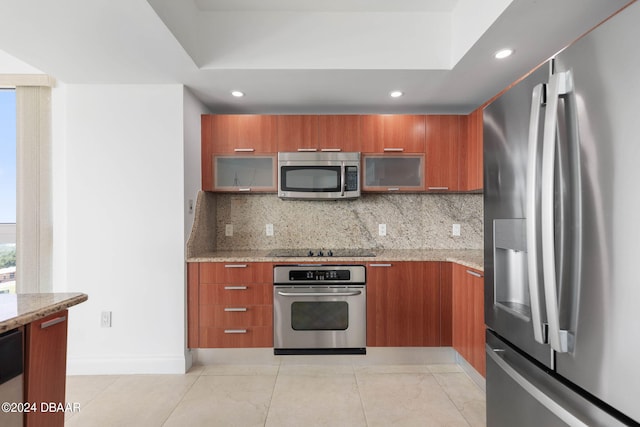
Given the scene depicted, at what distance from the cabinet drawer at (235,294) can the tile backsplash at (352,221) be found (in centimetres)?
64

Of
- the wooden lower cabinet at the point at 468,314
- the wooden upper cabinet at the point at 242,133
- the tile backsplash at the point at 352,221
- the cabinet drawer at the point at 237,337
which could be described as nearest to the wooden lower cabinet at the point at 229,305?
the cabinet drawer at the point at 237,337

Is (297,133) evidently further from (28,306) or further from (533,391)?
(533,391)

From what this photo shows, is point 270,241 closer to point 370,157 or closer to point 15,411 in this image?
point 370,157

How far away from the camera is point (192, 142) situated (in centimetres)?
282

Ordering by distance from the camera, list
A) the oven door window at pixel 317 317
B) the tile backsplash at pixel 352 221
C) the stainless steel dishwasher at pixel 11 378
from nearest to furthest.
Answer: the stainless steel dishwasher at pixel 11 378 → the oven door window at pixel 317 317 → the tile backsplash at pixel 352 221

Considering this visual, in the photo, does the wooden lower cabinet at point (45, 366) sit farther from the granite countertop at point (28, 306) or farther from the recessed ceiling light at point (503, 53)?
the recessed ceiling light at point (503, 53)

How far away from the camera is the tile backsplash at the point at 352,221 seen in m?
3.29

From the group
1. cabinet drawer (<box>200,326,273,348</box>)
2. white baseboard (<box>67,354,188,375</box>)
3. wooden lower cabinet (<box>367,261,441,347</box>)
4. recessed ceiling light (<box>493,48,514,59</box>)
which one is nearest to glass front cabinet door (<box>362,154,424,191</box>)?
wooden lower cabinet (<box>367,261,441,347</box>)

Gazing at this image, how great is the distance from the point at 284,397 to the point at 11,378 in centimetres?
157

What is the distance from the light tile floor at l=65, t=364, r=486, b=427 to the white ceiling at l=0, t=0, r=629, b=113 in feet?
7.27

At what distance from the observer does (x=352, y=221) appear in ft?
10.8

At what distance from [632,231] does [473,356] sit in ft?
6.16

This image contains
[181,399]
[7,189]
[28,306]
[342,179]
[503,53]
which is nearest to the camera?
[28,306]

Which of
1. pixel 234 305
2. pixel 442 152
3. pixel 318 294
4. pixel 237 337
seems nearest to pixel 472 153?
pixel 442 152
